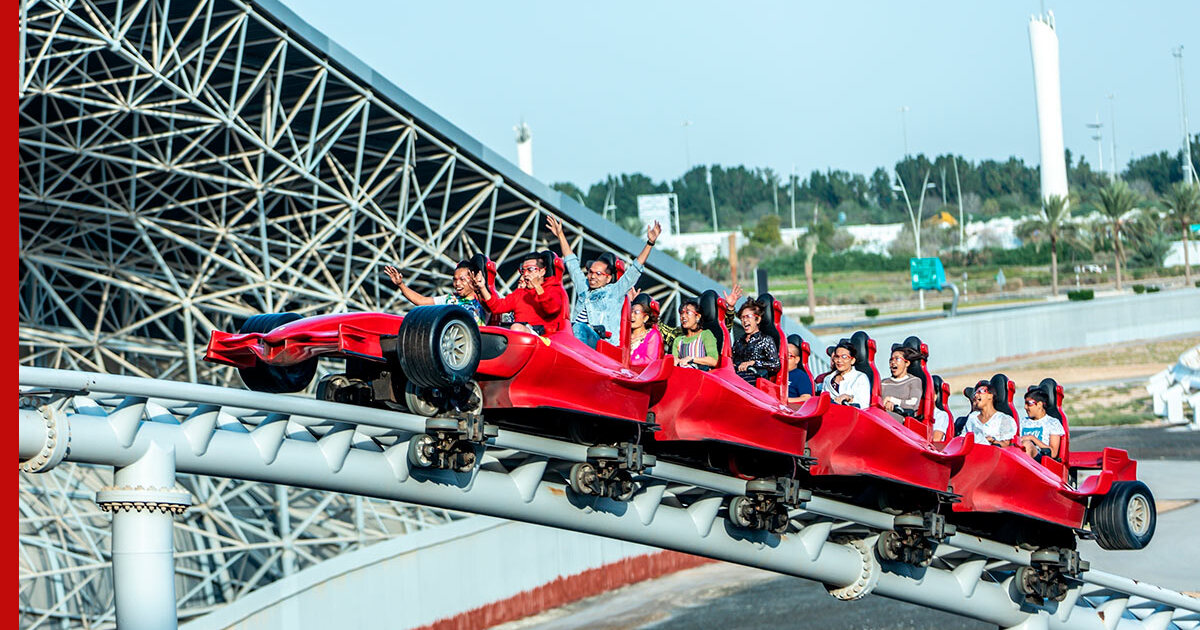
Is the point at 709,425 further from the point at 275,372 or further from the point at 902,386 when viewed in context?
the point at 275,372

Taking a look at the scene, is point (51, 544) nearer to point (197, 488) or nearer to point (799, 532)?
point (197, 488)

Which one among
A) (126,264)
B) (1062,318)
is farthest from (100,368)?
(1062,318)

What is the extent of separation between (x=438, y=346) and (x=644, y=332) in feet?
9.15

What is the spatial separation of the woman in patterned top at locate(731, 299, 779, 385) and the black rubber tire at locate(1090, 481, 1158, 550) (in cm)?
351

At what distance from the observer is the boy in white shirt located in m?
12.0

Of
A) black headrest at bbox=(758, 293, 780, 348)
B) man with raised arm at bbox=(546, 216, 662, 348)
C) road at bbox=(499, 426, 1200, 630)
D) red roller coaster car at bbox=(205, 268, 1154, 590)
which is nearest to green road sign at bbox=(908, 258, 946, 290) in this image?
road at bbox=(499, 426, 1200, 630)

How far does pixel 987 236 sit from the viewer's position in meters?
114

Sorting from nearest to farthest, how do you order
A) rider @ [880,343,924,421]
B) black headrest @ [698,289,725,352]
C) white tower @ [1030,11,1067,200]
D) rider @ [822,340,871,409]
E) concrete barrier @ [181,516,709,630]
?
black headrest @ [698,289,725,352] < rider @ [822,340,871,409] < rider @ [880,343,924,421] < concrete barrier @ [181,516,709,630] < white tower @ [1030,11,1067,200]

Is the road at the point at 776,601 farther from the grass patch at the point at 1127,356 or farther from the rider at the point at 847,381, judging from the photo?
the grass patch at the point at 1127,356

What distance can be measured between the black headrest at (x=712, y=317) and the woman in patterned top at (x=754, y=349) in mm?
383

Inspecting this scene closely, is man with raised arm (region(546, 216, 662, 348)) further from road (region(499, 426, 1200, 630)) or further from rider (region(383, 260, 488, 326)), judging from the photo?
road (region(499, 426, 1200, 630))

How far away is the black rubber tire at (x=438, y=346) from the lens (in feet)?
25.7

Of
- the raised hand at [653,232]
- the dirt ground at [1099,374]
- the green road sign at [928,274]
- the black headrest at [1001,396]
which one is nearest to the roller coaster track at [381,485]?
the black headrest at [1001,396]

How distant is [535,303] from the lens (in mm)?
9234
